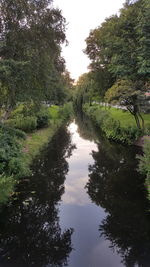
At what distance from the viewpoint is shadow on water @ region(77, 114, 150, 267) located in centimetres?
421

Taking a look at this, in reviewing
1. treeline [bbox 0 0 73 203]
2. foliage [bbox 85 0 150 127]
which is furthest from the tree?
foliage [bbox 85 0 150 127]

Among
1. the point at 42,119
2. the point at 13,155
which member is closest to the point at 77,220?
the point at 13,155

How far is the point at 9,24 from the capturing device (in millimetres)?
7664

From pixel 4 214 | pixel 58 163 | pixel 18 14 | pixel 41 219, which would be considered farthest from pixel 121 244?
pixel 18 14

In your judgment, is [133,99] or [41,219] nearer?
[41,219]

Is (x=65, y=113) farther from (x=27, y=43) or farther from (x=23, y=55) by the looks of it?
(x=27, y=43)

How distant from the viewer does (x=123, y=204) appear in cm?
593

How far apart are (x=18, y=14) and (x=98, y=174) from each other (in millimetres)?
7740

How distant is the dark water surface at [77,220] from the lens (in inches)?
156

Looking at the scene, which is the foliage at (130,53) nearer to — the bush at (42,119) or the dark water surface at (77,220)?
the dark water surface at (77,220)

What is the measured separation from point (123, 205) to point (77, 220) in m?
1.65

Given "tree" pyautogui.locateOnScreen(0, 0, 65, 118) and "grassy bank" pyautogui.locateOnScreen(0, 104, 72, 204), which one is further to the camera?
"tree" pyautogui.locateOnScreen(0, 0, 65, 118)

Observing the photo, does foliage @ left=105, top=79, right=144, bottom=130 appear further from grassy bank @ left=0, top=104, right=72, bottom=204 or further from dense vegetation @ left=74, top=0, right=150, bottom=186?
grassy bank @ left=0, top=104, right=72, bottom=204

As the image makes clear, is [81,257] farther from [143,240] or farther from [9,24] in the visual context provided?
[9,24]
